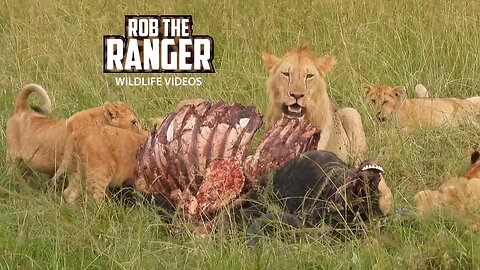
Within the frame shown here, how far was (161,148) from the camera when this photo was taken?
4820 mm

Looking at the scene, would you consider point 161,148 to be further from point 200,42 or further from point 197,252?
point 200,42

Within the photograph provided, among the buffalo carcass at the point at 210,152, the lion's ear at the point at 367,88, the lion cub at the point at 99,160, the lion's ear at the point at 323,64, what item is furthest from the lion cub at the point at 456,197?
the lion's ear at the point at 367,88

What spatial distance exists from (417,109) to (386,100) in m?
0.18

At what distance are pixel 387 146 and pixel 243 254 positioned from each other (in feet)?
5.72

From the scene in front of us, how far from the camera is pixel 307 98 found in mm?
5164

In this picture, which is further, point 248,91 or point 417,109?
point 248,91

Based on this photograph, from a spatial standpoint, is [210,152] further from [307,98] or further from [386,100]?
[386,100]

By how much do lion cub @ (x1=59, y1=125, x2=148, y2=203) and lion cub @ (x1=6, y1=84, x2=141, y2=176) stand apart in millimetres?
110

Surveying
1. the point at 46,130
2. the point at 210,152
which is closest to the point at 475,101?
the point at 210,152

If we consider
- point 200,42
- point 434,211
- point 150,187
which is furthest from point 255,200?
point 200,42


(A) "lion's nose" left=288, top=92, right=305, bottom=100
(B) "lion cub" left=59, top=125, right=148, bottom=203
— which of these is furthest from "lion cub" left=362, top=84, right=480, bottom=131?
(B) "lion cub" left=59, top=125, right=148, bottom=203

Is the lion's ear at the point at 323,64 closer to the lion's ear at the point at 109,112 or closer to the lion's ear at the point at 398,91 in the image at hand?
the lion's ear at the point at 398,91

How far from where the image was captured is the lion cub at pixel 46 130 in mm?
5141

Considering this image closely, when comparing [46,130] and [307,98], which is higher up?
[307,98]
